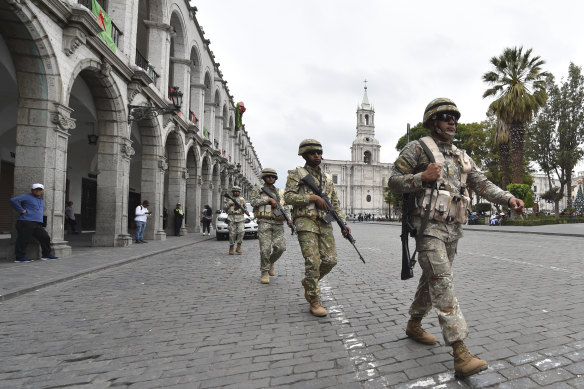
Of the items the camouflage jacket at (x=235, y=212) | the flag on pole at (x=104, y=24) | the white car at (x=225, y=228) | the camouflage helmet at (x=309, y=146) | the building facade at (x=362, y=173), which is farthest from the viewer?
the building facade at (x=362, y=173)

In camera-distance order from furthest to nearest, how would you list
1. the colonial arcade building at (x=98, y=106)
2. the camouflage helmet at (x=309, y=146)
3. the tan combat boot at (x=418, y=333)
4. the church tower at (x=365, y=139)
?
the church tower at (x=365, y=139) → the colonial arcade building at (x=98, y=106) → the camouflage helmet at (x=309, y=146) → the tan combat boot at (x=418, y=333)

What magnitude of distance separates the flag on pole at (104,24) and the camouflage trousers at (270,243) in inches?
312

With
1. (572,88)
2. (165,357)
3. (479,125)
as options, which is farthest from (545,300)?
(479,125)

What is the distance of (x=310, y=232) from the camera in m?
3.95

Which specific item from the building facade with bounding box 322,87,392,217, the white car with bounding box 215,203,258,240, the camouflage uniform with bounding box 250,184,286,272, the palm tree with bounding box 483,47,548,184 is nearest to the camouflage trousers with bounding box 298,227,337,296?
the camouflage uniform with bounding box 250,184,286,272

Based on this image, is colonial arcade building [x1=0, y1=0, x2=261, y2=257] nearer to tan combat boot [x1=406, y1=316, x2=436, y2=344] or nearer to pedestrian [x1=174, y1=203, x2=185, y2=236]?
pedestrian [x1=174, y1=203, x2=185, y2=236]

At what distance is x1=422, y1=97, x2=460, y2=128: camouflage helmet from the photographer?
2.76m

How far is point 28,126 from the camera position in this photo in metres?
7.87

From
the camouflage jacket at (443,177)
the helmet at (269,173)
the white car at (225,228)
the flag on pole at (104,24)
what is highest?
the flag on pole at (104,24)

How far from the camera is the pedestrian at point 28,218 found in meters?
7.44

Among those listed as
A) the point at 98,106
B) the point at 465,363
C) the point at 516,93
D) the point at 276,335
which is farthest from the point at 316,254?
the point at 516,93

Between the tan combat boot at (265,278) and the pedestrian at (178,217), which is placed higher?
the pedestrian at (178,217)

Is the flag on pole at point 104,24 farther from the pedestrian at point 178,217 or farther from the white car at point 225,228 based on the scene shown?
the pedestrian at point 178,217

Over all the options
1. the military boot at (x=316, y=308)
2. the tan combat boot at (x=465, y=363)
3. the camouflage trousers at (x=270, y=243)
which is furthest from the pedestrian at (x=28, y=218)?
the tan combat boot at (x=465, y=363)
